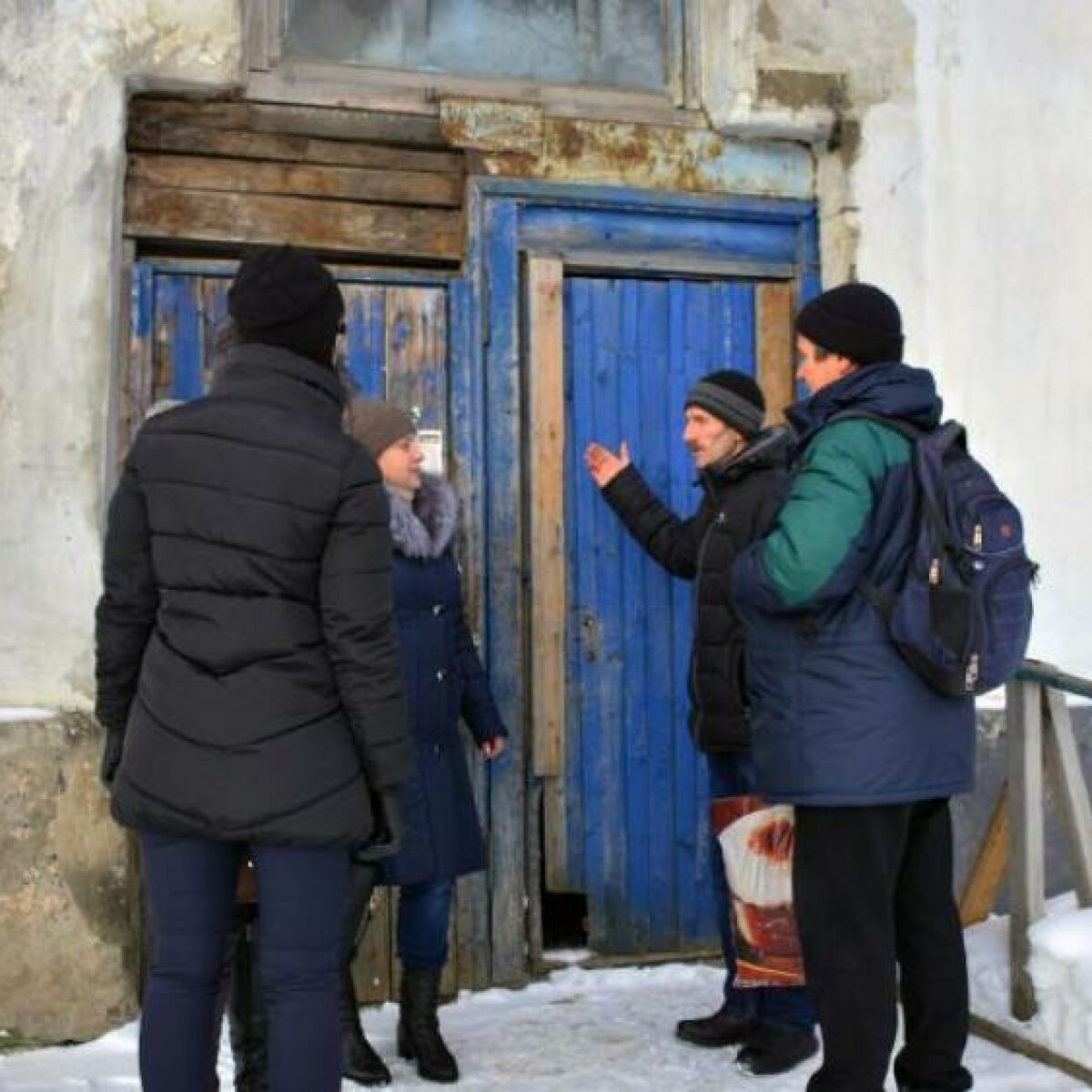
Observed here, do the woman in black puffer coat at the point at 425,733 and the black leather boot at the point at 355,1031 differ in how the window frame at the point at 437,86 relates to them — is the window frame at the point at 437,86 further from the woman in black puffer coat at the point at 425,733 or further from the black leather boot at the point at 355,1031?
the black leather boot at the point at 355,1031

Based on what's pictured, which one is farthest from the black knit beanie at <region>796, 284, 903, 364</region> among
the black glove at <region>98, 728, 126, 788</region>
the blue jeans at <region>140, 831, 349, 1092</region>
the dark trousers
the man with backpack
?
the black glove at <region>98, 728, 126, 788</region>

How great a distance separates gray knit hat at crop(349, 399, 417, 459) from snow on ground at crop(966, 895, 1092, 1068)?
214 centimetres

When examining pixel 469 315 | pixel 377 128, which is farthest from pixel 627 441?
pixel 377 128

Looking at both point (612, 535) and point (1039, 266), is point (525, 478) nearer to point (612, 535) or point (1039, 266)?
point (612, 535)

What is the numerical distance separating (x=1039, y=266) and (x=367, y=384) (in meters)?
2.33

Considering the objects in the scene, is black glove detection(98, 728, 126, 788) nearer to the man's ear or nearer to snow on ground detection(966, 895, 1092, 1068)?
the man's ear

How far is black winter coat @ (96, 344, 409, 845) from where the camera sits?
8.76 feet

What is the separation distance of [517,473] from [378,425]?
1.03 metres

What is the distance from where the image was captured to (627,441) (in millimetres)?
4949

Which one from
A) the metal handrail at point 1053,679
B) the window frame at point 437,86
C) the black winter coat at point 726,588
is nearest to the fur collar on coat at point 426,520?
the black winter coat at point 726,588

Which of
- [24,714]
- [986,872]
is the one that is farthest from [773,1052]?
[24,714]

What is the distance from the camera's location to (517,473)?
483 cm

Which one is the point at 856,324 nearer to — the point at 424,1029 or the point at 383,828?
the point at 383,828

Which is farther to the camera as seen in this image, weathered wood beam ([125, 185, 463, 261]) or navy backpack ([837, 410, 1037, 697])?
weathered wood beam ([125, 185, 463, 261])
